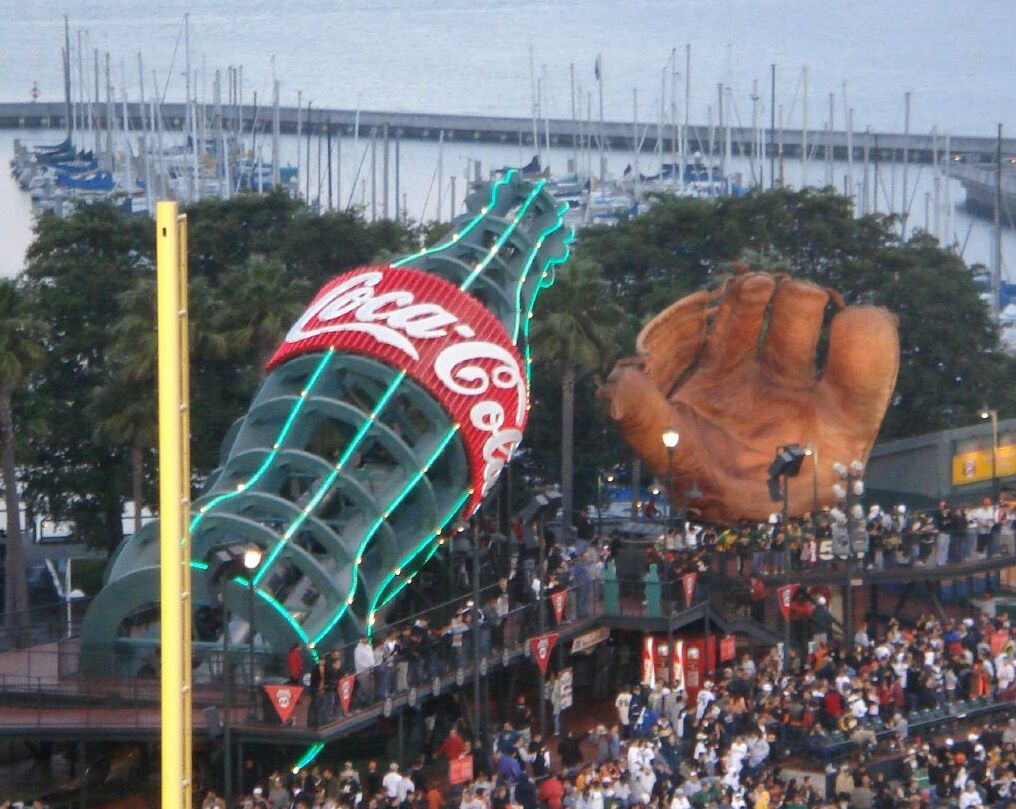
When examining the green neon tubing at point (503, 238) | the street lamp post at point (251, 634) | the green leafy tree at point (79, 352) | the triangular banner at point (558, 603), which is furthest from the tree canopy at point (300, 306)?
the street lamp post at point (251, 634)

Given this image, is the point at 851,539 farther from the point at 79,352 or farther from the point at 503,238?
the point at 79,352

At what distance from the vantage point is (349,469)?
31344mm

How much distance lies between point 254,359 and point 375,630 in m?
15.3

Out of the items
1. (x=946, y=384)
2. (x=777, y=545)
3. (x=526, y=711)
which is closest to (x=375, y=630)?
(x=526, y=711)

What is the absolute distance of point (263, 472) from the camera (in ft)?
101

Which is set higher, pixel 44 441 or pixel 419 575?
pixel 44 441

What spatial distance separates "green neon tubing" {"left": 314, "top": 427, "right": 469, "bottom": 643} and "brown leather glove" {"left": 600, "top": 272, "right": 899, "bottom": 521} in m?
7.74

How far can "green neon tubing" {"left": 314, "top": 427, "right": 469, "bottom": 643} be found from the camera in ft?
97.0

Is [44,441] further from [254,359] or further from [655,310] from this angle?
[655,310]

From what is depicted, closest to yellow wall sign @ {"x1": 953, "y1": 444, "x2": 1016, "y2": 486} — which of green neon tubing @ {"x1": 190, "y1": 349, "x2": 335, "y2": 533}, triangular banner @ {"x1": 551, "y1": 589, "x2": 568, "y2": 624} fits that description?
triangular banner @ {"x1": 551, "y1": 589, "x2": 568, "y2": 624}

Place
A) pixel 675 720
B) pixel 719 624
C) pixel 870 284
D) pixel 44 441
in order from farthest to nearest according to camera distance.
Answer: pixel 870 284, pixel 44 441, pixel 719 624, pixel 675 720

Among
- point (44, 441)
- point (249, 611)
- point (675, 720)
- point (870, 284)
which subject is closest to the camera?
point (249, 611)

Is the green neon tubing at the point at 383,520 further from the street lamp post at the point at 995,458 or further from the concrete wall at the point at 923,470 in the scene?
the street lamp post at the point at 995,458

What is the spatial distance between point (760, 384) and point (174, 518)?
3303cm
